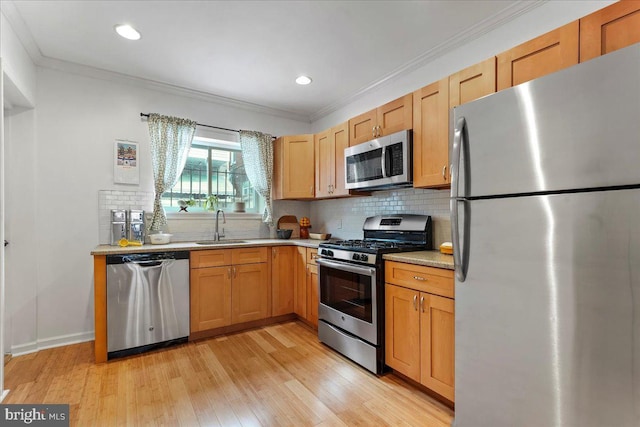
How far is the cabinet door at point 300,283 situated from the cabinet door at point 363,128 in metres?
1.33

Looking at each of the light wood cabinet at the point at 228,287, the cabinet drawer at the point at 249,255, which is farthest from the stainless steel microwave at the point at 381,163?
the light wood cabinet at the point at 228,287

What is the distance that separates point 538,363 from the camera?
4.24 feet

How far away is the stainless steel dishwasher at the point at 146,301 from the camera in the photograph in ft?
8.47

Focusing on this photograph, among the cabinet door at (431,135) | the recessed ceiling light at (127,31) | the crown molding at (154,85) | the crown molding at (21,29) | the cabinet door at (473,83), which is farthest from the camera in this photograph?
the crown molding at (154,85)

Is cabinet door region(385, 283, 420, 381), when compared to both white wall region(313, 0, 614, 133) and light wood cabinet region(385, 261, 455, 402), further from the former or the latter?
white wall region(313, 0, 614, 133)

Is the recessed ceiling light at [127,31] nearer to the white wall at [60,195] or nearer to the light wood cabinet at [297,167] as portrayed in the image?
the white wall at [60,195]

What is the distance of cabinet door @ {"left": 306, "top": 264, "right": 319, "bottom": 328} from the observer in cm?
318

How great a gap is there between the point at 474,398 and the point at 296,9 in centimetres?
264

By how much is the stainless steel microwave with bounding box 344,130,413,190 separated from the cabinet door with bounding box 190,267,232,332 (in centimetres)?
162

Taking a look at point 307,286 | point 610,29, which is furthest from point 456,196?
point 307,286

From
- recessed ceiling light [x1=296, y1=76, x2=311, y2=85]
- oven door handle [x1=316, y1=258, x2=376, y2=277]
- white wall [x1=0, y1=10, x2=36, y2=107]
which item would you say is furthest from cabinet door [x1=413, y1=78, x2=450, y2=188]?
white wall [x1=0, y1=10, x2=36, y2=107]

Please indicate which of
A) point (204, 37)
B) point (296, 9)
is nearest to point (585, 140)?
point (296, 9)

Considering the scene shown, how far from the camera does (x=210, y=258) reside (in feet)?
10.0

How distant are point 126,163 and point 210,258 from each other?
4.45 ft
